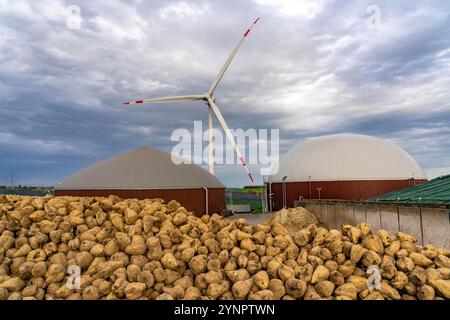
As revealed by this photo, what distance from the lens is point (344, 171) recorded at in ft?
166

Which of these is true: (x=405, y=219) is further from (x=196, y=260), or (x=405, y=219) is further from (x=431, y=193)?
(x=196, y=260)

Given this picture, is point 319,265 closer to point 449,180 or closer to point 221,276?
point 221,276

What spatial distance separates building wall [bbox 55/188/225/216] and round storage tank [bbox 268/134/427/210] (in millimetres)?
13604

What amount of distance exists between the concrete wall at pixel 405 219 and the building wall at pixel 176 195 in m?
18.6

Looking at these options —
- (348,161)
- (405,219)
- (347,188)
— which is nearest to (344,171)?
(348,161)

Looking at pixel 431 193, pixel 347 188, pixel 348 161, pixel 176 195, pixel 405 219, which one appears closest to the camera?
pixel 405 219

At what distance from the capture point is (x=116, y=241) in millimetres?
12594

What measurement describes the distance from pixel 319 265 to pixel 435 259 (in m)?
3.94

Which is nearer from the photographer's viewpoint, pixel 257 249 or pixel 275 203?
pixel 257 249

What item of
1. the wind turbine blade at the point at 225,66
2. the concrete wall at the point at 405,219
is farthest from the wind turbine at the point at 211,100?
the concrete wall at the point at 405,219

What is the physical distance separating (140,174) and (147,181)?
1.38 metres

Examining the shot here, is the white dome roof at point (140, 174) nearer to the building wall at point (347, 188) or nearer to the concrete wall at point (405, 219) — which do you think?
the building wall at point (347, 188)
